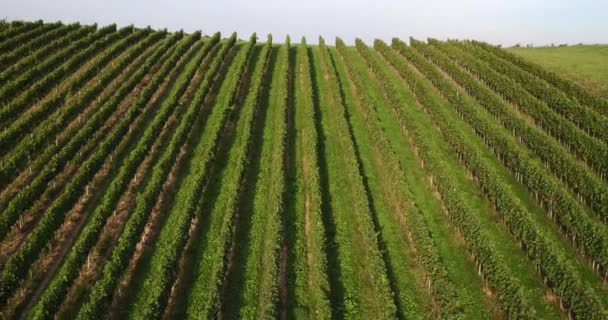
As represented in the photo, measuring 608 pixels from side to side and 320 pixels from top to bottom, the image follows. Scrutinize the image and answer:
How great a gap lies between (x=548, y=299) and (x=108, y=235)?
Result: 28.2 metres

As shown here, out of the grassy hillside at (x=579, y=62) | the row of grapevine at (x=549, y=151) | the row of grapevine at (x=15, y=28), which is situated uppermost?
the row of grapevine at (x=15, y=28)

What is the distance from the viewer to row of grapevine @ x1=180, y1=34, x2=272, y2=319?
90.2 feet

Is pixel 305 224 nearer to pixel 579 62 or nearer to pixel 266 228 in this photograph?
pixel 266 228

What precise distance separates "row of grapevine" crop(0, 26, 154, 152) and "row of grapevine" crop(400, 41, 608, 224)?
43.9 meters

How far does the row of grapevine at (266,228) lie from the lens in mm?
27406

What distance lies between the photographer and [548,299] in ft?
92.4

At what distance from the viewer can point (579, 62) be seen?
72.2 metres

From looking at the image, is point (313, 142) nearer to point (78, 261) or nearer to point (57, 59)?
point (78, 261)

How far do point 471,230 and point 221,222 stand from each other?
17223 millimetres

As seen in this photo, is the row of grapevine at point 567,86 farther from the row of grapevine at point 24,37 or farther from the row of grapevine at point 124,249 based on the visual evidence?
the row of grapevine at point 24,37

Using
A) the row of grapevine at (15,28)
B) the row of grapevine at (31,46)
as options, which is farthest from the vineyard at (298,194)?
the row of grapevine at (15,28)

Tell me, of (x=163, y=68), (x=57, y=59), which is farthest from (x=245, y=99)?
(x=57, y=59)

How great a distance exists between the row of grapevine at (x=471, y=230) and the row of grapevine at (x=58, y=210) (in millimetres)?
27273

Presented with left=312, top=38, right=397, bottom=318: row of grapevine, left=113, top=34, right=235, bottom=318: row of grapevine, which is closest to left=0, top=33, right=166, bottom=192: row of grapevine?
left=113, top=34, right=235, bottom=318: row of grapevine
